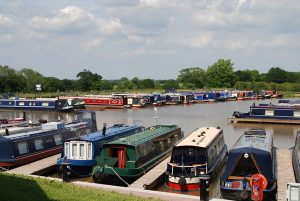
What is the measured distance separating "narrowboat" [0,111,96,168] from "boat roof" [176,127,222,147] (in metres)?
8.53

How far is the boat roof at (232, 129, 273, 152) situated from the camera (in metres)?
18.3

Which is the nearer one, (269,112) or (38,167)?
(38,167)

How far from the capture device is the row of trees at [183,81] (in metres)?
115

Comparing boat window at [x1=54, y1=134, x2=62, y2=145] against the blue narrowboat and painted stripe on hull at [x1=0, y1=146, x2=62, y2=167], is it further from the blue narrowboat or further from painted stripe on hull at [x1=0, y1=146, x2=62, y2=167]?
the blue narrowboat

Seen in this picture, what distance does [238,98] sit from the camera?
94.1 metres

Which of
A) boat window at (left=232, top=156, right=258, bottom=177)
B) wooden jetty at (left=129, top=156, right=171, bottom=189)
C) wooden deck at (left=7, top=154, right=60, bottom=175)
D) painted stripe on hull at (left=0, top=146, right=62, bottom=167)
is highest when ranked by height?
boat window at (left=232, top=156, right=258, bottom=177)

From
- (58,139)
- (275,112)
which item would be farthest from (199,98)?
(58,139)

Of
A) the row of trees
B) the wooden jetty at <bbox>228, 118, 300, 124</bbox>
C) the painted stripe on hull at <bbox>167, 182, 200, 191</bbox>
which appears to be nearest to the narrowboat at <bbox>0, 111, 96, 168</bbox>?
the painted stripe on hull at <bbox>167, 182, 200, 191</bbox>

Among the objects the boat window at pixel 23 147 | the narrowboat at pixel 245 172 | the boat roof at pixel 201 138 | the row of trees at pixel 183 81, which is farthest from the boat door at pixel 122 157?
the row of trees at pixel 183 81

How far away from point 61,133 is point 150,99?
5056 centimetres

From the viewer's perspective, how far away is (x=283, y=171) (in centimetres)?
2095

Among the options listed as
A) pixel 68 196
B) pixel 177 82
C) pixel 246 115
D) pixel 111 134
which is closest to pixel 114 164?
pixel 111 134

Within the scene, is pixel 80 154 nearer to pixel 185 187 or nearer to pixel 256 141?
pixel 185 187

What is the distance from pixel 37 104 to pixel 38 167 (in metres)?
47.4
